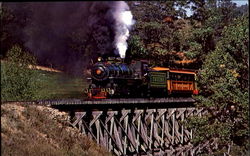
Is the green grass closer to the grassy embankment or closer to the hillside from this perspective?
the grassy embankment

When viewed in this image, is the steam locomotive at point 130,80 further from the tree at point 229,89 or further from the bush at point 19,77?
the tree at point 229,89

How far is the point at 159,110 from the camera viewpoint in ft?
96.1

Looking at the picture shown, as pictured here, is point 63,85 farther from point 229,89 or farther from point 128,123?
point 229,89

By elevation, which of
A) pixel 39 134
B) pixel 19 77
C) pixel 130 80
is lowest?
pixel 39 134

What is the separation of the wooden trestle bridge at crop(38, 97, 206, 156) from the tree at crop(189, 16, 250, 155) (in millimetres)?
2563

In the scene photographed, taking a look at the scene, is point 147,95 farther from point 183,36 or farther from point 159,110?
point 183,36

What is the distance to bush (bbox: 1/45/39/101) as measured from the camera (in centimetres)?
2383

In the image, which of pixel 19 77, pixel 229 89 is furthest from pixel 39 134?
pixel 229 89

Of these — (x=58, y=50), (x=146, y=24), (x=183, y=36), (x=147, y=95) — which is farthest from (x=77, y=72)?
(x=147, y=95)

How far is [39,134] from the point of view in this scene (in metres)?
18.5

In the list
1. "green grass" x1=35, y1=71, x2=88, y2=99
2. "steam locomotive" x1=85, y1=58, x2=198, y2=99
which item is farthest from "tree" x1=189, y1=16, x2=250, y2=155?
"green grass" x1=35, y1=71, x2=88, y2=99

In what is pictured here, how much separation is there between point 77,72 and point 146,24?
33.3 ft

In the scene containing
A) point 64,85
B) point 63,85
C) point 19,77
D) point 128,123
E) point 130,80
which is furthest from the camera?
point 64,85

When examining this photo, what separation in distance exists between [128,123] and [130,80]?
3.21 metres
